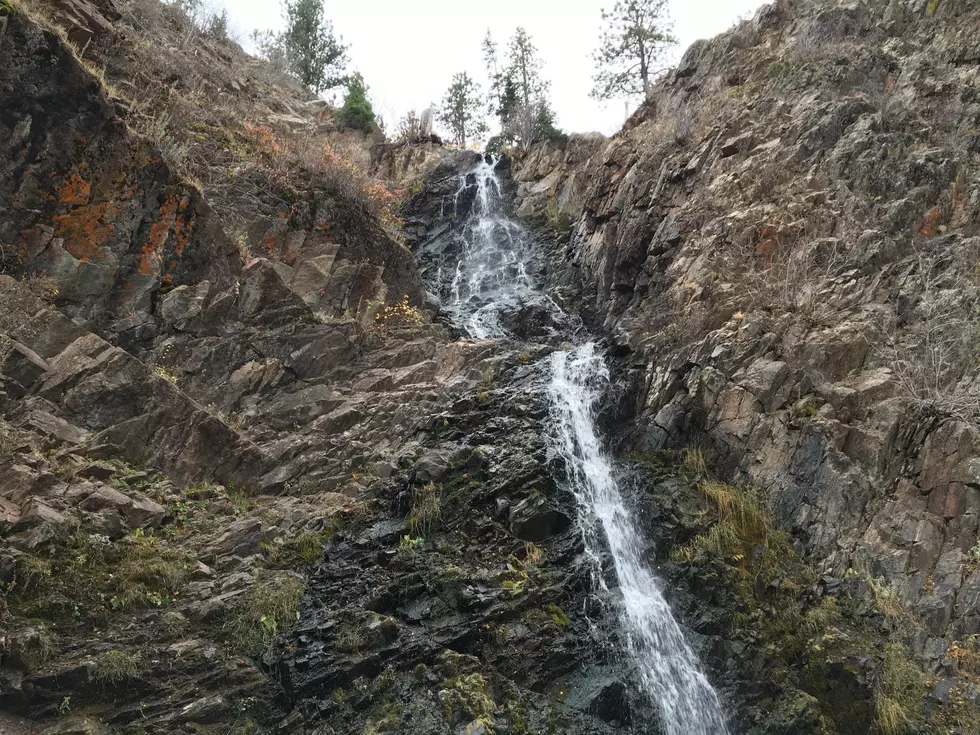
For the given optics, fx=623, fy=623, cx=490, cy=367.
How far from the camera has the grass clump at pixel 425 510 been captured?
33.6 ft

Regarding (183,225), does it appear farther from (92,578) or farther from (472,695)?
(472,695)

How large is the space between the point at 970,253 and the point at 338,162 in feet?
47.5

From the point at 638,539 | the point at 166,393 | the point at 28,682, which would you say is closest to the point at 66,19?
the point at 166,393

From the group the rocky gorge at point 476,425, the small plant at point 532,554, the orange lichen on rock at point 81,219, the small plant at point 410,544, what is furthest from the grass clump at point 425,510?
the orange lichen on rock at point 81,219

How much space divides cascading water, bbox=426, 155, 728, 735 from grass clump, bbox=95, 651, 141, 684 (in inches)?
250

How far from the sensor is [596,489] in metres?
11.3

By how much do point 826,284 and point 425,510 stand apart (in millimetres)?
8239

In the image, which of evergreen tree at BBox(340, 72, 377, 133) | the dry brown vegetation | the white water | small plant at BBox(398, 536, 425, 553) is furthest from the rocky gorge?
evergreen tree at BBox(340, 72, 377, 133)

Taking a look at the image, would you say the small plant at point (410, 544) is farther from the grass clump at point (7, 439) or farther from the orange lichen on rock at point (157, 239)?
the orange lichen on rock at point (157, 239)

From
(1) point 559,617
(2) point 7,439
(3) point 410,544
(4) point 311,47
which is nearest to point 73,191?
(2) point 7,439

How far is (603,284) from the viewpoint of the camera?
16.8m

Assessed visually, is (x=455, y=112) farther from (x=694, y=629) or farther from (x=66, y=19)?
(x=694, y=629)

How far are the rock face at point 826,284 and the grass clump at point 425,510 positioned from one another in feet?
13.3

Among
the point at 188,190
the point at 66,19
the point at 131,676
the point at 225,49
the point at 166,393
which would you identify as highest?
the point at 225,49
